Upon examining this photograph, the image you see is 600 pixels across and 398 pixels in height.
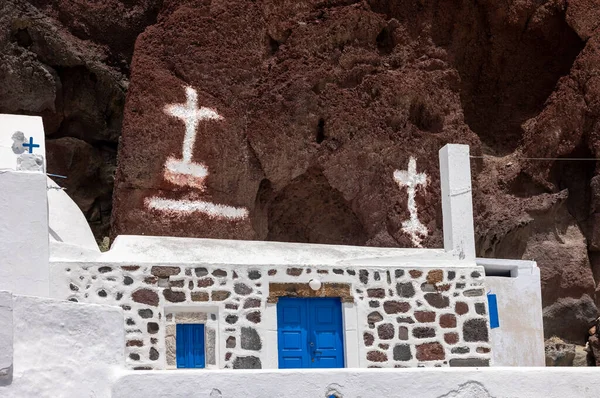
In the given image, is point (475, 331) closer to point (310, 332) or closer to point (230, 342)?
point (310, 332)

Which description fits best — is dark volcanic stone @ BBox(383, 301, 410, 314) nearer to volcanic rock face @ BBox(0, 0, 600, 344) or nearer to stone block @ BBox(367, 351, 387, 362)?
stone block @ BBox(367, 351, 387, 362)

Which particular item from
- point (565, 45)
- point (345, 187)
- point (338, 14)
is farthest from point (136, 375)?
point (565, 45)

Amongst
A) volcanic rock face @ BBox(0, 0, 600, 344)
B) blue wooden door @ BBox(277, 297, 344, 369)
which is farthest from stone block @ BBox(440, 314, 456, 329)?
volcanic rock face @ BBox(0, 0, 600, 344)

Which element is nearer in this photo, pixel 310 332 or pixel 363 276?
pixel 310 332

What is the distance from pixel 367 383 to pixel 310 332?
3.69m

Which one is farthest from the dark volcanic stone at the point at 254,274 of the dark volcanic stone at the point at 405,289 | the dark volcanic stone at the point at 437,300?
the dark volcanic stone at the point at 437,300

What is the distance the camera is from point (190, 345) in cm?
1197

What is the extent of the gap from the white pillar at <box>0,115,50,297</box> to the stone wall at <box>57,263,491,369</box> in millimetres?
1315

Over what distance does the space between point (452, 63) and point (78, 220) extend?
398 inches

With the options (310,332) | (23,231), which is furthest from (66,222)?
(310,332)

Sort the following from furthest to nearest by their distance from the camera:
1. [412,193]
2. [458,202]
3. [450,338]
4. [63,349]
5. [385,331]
Answer: [412,193] → [458,202] → [450,338] → [385,331] → [63,349]

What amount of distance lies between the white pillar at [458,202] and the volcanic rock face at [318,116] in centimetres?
557

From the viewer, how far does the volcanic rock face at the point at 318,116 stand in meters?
18.1

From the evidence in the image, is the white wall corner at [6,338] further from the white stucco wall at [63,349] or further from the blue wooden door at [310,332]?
the blue wooden door at [310,332]
